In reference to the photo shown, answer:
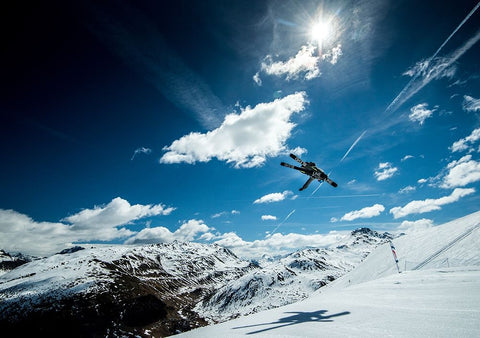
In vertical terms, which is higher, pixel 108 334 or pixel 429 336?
pixel 429 336

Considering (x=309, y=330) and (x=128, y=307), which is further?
(x=128, y=307)

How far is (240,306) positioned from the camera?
19088 centimetres

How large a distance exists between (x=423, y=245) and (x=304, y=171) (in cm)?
1651

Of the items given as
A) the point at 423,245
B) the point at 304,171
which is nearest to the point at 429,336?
the point at 304,171

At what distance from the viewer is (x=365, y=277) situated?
30.2 m

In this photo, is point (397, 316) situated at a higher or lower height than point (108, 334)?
higher

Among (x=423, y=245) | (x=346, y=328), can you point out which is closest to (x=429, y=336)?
(x=346, y=328)

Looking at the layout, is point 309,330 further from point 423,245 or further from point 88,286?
point 88,286

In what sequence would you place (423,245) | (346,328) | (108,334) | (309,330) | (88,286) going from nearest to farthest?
1. (346,328)
2. (309,330)
3. (423,245)
4. (108,334)
5. (88,286)

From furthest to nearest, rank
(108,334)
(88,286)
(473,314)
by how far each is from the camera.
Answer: (88,286) → (108,334) → (473,314)

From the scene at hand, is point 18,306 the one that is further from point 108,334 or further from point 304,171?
point 304,171

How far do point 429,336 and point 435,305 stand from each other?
3.47 m

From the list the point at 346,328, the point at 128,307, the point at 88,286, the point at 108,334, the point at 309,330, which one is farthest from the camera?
the point at 88,286

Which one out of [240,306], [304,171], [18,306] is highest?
[304,171]
